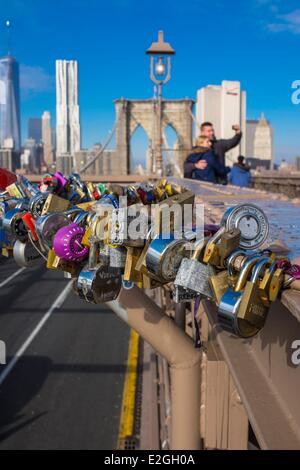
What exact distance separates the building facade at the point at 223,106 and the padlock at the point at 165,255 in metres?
29.0

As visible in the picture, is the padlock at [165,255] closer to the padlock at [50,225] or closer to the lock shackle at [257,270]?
the lock shackle at [257,270]

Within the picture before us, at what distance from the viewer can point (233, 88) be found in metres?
33.0

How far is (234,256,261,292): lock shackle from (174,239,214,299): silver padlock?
0.11 m

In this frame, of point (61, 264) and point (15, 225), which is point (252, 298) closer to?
point (61, 264)

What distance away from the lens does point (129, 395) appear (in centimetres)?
1262

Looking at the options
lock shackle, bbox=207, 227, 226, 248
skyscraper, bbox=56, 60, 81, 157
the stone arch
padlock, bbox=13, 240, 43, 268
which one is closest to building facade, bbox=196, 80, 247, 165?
the stone arch

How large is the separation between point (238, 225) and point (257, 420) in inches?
38.9

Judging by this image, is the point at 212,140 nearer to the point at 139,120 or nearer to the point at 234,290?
the point at 234,290

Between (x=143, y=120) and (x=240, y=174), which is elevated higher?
(x=143, y=120)

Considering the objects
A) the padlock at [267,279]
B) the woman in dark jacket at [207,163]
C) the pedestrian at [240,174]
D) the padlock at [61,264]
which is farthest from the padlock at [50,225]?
the pedestrian at [240,174]

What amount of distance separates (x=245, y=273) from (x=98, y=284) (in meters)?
0.63

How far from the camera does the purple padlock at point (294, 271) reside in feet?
3.80

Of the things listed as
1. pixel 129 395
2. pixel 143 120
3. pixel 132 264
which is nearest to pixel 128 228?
pixel 132 264
